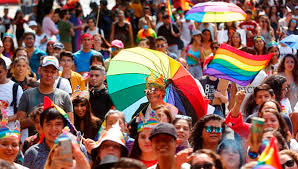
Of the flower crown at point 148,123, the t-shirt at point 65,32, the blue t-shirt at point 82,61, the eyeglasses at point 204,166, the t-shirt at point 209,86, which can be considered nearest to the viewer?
the eyeglasses at point 204,166

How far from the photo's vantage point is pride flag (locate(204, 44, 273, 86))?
970cm

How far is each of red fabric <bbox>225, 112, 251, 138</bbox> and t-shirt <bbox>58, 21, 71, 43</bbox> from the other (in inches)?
369

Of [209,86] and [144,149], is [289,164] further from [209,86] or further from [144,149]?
[209,86]

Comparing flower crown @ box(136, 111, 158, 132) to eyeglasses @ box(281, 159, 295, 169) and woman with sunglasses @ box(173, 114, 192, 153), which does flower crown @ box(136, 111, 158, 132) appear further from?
eyeglasses @ box(281, 159, 295, 169)

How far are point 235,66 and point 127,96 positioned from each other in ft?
5.77

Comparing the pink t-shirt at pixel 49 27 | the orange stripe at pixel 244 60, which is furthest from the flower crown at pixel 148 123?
the pink t-shirt at pixel 49 27

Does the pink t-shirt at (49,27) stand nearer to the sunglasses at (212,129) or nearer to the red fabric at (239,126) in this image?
the red fabric at (239,126)

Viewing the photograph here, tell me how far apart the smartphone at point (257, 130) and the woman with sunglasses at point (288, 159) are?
1.31 meters

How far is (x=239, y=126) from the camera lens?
7.85 meters

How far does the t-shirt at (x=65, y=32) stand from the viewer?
16.9 meters

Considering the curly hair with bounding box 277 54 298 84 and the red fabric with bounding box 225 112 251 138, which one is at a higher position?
the red fabric with bounding box 225 112 251 138

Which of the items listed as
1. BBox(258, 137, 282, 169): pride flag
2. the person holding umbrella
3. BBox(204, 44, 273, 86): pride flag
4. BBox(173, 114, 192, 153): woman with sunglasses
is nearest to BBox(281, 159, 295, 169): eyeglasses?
BBox(173, 114, 192, 153): woman with sunglasses

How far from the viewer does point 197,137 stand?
7316mm

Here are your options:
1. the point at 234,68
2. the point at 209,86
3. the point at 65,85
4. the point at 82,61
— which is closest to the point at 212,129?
the point at 234,68
